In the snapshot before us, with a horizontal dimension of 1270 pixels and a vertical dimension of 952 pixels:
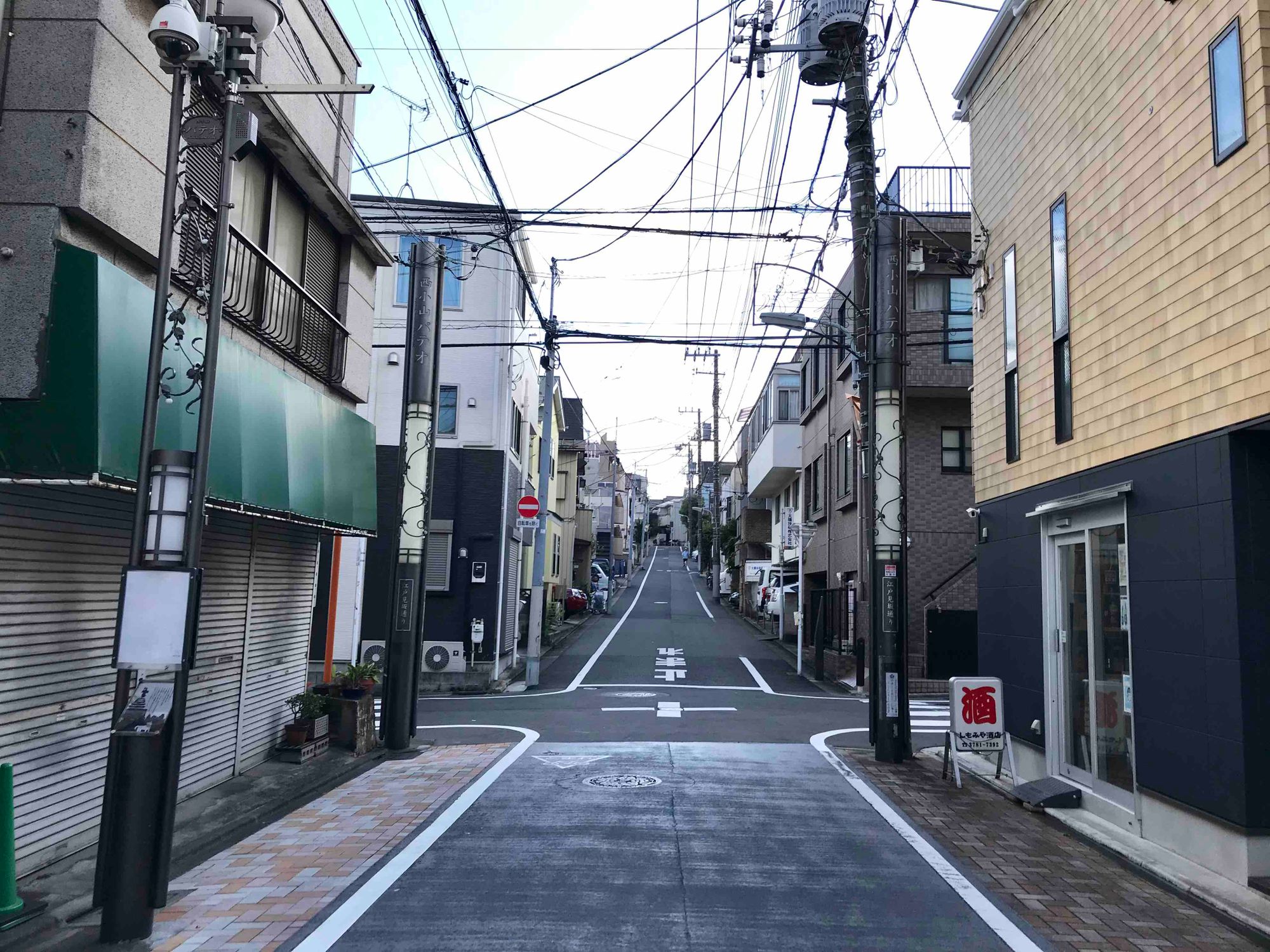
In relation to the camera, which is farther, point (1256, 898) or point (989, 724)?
point (989, 724)

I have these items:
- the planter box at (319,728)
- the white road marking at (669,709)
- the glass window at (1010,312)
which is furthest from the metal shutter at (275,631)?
the glass window at (1010,312)

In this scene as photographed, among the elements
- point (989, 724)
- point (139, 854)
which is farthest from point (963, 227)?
point (139, 854)

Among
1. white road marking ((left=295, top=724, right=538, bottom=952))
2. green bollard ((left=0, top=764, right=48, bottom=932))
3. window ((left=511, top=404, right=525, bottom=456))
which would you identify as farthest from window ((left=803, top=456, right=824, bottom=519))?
green bollard ((left=0, top=764, right=48, bottom=932))

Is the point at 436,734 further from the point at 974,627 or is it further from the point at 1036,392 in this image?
the point at 974,627

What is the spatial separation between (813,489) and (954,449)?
9.95 metres

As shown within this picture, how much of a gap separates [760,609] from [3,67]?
38.3 metres

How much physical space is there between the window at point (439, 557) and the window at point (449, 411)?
2.23m

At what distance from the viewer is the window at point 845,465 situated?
82.3 feet

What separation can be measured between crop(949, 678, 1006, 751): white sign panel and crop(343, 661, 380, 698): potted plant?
6872 mm

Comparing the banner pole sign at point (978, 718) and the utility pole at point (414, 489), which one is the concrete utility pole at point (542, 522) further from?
the banner pole sign at point (978, 718)

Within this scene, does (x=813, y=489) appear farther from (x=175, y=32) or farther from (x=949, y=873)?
(x=175, y=32)

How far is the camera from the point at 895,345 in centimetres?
1225

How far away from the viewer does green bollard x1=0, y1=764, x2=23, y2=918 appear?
5.28 metres

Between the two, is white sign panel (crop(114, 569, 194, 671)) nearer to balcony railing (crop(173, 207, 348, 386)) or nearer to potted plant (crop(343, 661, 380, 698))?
balcony railing (crop(173, 207, 348, 386))
